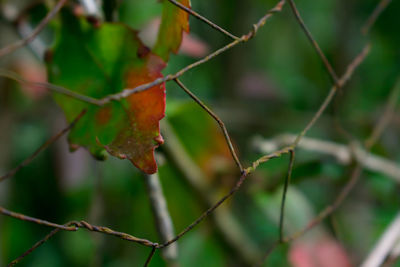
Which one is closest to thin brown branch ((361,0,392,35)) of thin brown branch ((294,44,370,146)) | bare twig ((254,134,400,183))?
thin brown branch ((294,44,370,146))

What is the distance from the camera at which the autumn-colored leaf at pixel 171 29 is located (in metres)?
0.30

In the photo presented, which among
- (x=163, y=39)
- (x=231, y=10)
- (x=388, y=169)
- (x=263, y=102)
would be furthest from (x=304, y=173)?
(x=231, y=10)

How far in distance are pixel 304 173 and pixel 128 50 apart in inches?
11.2

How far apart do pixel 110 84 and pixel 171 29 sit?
0.06 m

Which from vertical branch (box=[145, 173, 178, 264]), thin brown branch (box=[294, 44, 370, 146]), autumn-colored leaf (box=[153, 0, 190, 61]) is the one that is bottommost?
vertical branch (box=[145, 173, 178, 264])

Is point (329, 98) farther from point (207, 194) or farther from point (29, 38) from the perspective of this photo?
point (207, 194)

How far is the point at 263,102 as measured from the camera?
95 cm

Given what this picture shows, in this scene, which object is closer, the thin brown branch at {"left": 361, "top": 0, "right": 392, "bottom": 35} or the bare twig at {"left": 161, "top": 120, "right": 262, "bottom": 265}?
the thin brown branch at {"left": 361, "top": 0, "right": 392, "bottom": 35}

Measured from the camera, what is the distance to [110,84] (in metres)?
0.33

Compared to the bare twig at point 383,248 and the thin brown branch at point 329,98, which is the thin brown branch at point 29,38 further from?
the bare twig at point 383,248

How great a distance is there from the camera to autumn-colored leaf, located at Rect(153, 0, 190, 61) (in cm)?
30

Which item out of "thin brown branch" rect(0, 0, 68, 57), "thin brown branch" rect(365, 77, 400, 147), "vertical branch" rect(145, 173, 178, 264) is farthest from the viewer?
"thin brown branch" rect(365, 77, 400, 147)

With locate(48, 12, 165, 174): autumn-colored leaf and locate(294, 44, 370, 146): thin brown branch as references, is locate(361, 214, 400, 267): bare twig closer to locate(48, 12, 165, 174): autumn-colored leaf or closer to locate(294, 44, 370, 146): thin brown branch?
locate(294, 44, 370, 146): thin brown branch

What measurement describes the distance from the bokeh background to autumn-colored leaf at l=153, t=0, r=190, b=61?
0.07 meters
